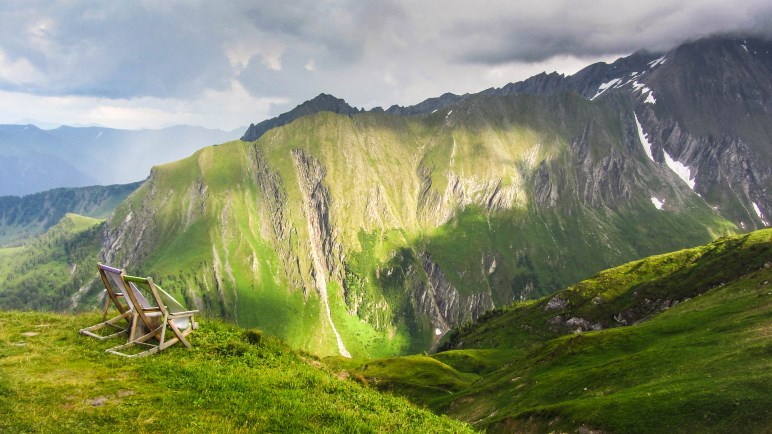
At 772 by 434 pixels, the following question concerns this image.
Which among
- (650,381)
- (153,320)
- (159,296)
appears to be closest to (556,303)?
(650,381)

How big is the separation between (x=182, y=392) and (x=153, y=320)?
24.7ft

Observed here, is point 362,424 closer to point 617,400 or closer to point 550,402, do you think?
point 617,400

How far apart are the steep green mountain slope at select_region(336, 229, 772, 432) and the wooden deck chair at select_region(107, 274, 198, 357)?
23917 millimetres

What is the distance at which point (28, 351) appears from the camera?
2269cm

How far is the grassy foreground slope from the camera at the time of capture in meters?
16.5

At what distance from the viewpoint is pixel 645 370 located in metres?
48.3

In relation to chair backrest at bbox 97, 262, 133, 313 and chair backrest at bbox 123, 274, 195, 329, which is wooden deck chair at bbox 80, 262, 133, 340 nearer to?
chair backrest at bbox 97, 262, 133, 313

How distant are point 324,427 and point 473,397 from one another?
6153 centimetres

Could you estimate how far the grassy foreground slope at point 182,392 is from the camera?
54.1 ft

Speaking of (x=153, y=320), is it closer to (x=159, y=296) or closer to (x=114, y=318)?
(x=159, y=296)

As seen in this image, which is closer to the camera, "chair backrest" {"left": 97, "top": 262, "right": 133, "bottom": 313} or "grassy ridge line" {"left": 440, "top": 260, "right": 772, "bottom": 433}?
"chair backrest" {"left": 97, "top": 262, "right": 133, "bottom": 313}

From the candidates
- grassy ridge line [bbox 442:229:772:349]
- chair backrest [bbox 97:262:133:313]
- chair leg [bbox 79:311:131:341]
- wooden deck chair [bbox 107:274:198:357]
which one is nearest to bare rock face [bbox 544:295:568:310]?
grassy ridge line [bbox 442:229:772:349]

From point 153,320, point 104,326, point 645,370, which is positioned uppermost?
point 104,326

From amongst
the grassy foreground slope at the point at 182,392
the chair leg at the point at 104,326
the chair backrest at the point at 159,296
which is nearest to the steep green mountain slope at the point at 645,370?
the grassy foreground slope at the point at 182,392
